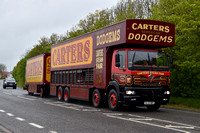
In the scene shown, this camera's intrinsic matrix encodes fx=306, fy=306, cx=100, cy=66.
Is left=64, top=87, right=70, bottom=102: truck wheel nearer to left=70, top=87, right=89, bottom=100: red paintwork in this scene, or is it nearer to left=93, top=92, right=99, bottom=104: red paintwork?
left=70, top=87, right=89, bottom=100: red paintwork

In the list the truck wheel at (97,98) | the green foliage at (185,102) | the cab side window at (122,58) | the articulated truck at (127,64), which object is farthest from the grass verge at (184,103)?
the cab side window at (122,58)

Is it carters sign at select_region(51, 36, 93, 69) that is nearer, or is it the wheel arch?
the wheel arch

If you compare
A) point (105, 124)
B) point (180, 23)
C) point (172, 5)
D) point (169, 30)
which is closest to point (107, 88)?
point (169, 30)

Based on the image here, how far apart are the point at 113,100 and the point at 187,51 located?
225 inches

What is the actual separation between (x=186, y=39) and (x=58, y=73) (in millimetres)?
8308

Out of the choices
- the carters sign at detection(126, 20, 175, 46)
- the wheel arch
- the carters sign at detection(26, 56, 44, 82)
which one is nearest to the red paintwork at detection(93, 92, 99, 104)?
the wheel arch

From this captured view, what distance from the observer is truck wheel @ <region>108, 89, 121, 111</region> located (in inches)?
500

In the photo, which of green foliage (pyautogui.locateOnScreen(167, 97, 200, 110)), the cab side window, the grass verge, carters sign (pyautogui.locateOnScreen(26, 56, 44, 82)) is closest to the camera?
the cab side window

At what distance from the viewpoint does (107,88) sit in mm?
13602

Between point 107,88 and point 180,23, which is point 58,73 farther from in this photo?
point 180,23

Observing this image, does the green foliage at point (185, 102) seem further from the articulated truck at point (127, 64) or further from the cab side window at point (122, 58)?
the cab side window at point (122, 58)

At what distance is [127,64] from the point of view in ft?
40.5

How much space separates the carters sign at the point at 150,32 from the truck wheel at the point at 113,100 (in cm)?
236

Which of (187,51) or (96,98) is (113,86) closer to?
(96,98)
